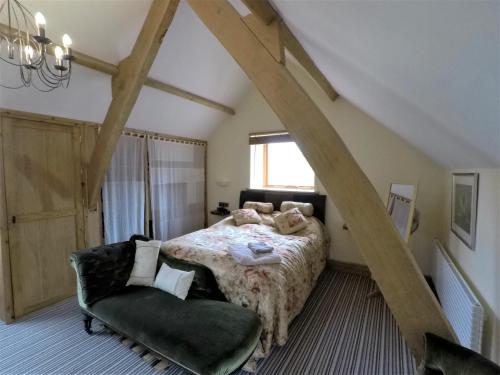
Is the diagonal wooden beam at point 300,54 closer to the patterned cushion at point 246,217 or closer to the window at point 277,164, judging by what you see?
the window at point 277,164

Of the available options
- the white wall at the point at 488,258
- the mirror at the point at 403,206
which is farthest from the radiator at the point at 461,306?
the mirror at the point at 403,206

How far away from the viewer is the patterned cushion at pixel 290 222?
3340mm

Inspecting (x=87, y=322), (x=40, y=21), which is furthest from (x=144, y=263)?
(x=40, y=21)

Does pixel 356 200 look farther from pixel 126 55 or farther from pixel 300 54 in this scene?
pixel 126 55

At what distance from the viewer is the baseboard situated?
357cm

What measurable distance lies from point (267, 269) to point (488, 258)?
1.55m

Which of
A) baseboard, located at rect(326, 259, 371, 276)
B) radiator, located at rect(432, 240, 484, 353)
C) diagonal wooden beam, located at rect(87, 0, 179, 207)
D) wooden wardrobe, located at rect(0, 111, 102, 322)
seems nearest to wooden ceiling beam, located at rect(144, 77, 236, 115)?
diagonal wooden beam, located at rect(87, 0, 179, 207)

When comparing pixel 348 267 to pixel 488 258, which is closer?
pixel 488 258

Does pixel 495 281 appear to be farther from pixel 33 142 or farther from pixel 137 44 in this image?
pixel 33 142

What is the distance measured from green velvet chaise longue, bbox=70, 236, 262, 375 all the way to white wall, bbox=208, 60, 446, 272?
2.51 meters

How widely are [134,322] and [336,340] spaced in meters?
1.82

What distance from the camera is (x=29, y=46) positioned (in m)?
1.36

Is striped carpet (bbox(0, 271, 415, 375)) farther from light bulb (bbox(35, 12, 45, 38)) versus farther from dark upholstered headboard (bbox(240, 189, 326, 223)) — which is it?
light bulb (bbox(35, 12, 45, 38))

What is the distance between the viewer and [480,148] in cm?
133
